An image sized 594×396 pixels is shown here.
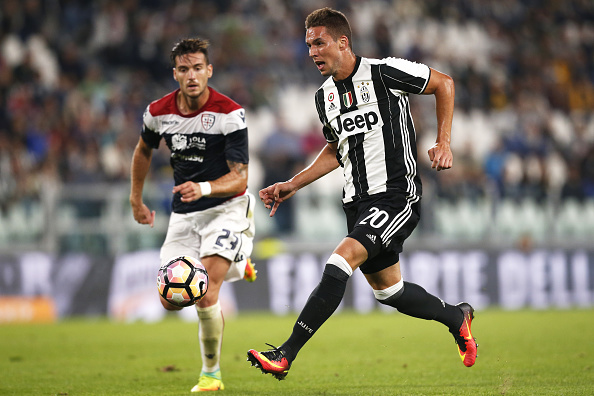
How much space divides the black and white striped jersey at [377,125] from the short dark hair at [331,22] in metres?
0.26

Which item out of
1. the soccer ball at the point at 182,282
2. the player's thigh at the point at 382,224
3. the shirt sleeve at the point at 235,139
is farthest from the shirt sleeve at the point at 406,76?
the soccer ball at the point at 182,282

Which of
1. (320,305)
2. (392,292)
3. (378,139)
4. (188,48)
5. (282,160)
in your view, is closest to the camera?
(320,305)

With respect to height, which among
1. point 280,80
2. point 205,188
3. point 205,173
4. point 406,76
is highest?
point 280,80

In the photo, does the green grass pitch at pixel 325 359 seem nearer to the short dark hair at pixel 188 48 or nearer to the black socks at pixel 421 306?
the black socks at pixel 421 306

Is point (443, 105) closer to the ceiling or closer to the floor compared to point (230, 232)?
closer to the ceiling

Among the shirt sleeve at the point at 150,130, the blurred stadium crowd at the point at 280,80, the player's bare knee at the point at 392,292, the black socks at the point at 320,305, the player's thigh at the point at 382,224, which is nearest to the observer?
the black socks at the point at 320,305

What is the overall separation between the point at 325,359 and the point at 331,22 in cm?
359

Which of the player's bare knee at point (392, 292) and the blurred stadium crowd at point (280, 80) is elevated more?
the blurred stadium crowd at point (280, 80)

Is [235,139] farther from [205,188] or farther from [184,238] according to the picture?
[184,238]

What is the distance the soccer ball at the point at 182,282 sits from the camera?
5.95 m

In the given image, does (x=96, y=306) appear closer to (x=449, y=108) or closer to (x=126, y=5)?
(x=126, y=5)

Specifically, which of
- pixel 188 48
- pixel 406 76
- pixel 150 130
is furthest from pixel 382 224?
pixel 150 130

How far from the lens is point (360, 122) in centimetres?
595

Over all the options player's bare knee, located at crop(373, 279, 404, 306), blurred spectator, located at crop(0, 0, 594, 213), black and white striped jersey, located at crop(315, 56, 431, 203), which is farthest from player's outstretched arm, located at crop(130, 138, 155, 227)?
blurred spectator, located at crop(0, 0, 594, 213)
